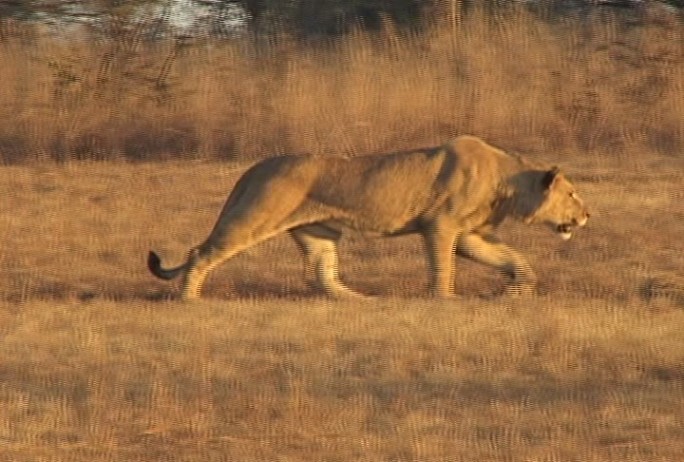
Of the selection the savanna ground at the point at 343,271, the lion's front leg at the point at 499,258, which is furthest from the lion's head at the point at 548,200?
the savanna ground at the point at 343,271

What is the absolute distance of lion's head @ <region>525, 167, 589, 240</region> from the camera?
11094 millimetres

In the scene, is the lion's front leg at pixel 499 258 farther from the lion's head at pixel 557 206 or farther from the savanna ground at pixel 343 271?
the lion's head at pixel 557 206

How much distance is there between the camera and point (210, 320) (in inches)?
383

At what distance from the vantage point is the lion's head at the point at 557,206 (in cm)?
1109

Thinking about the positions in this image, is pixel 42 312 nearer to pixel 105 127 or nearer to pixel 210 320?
pixel 210 320

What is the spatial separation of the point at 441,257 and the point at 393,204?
40 centimetres

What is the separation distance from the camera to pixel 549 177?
1105cm

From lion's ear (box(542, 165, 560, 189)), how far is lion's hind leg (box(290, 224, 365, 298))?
A: 120 cm

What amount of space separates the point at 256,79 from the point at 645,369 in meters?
9.39

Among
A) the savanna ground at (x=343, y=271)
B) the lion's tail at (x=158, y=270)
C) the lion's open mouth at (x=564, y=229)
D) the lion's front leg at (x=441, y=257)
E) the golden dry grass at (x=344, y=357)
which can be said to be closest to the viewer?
the golden dry grass at (x=344, y=357)

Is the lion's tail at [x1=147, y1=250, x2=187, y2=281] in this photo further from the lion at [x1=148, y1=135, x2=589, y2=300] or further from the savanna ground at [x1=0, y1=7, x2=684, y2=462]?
the savanna ground at [x1=0, y1=7, x2=684, y2=462]

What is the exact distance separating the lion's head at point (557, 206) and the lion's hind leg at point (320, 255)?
3.66ft

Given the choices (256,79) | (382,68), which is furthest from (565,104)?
(256,79)

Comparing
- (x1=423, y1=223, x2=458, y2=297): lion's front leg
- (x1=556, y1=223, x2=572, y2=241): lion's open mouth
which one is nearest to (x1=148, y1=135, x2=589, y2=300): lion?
(x1=423, y1=223, x2=458, y2=297): lion's front leg
